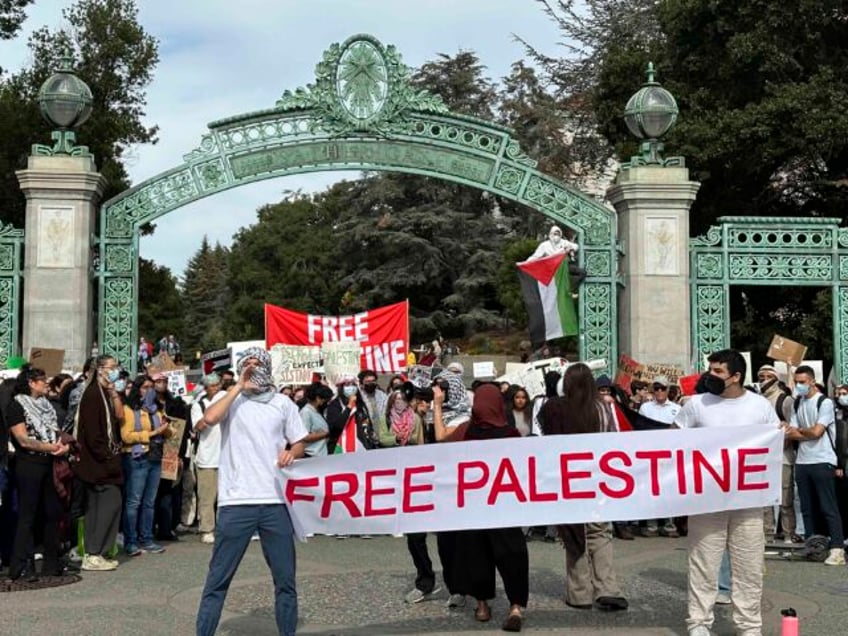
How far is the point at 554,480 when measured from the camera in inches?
301

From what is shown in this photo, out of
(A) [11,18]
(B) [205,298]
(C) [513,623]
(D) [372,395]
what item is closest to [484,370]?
(D) [372,395]

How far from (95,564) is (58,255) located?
248 inches

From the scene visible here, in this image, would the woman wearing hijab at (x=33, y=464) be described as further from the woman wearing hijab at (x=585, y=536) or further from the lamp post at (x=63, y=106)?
the lamp post at (x=63, y=106)

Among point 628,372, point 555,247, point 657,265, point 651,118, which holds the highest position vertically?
point 651,118

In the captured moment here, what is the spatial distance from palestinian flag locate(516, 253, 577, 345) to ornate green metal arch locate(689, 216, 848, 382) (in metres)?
1.81

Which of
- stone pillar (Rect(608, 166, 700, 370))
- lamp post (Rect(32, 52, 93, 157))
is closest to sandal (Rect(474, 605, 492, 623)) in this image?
stone pillar (Rect(608, 166, 700, 370))

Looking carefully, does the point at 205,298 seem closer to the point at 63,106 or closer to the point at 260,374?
the point at 63,106

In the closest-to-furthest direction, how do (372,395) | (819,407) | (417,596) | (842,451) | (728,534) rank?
(728,534) < (417,596) < (819,407) < (842,451) < (372,395)

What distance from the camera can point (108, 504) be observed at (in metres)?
10.1

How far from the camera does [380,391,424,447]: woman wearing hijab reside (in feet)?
40.0

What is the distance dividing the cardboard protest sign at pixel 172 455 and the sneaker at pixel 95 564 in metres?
Result: 1.90

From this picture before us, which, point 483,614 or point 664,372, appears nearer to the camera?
point 483,614

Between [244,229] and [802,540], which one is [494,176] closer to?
[802,540]

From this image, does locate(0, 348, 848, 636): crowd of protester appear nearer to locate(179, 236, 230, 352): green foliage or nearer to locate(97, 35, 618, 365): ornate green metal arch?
locate(97, 35, 618, 365): ornate green metal arch
